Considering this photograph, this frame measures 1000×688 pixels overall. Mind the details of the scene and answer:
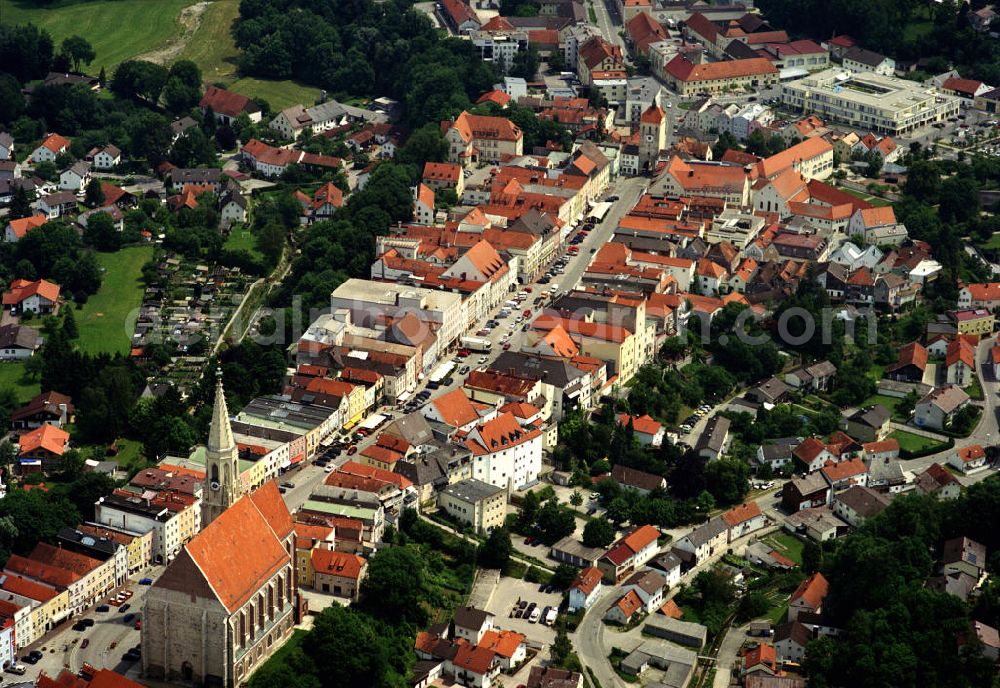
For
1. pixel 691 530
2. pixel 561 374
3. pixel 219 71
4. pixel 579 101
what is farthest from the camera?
pixel 219 71

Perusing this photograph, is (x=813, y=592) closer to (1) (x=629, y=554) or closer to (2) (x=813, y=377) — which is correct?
(1) (x=629, y=554)

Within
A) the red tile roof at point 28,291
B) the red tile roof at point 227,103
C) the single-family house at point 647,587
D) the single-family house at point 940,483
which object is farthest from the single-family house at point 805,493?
the red tile roof at point 227,103

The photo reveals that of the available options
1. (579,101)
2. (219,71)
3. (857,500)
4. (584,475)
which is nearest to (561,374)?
(584,475)

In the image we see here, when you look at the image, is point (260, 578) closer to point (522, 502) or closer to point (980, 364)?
point (522, 502)

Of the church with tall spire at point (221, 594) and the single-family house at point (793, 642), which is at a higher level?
the church with tall spire at point (221, 594)

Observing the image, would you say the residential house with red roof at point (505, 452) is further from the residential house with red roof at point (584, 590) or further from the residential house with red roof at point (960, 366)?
the residential house with red roof at point (960, 366)
